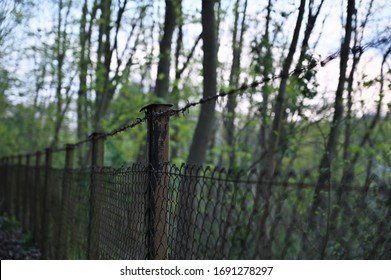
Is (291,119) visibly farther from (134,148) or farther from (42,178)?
→ (134,148)

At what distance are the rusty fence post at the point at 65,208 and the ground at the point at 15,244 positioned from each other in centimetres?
148

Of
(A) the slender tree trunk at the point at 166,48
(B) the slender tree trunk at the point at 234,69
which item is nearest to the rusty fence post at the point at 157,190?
(B) the slender tree trunk at the point at 234,69

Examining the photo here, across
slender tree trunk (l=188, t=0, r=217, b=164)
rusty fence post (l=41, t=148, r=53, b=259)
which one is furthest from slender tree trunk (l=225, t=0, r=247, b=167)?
rusty fence post (l=41, t=148, r=53, b=259)

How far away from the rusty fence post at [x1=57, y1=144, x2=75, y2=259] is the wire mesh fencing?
1 centimetres

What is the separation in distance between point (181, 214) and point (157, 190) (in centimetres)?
50

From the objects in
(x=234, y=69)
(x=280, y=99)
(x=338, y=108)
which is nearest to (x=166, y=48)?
(x=234, y=69)

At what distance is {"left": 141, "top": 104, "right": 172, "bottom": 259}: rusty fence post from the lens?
9.47ft

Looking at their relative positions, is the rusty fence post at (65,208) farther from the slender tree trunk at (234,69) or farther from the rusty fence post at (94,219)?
the slender tree trunk at (234,69)

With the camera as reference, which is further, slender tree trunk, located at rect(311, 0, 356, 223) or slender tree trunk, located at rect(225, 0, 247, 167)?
slender tree trunk, located at rect(225, 0, 247, 167)

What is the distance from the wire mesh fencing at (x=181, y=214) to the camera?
2.79 meters

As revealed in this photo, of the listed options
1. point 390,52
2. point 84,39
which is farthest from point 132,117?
point 390,52

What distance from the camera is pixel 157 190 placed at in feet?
9.48

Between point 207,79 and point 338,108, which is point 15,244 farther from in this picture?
point 338,108

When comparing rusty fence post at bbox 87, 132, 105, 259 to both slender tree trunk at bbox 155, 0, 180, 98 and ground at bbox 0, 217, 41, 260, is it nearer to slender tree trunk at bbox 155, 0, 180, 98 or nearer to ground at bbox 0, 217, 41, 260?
ground at bbox 0, 217, 41, 260
